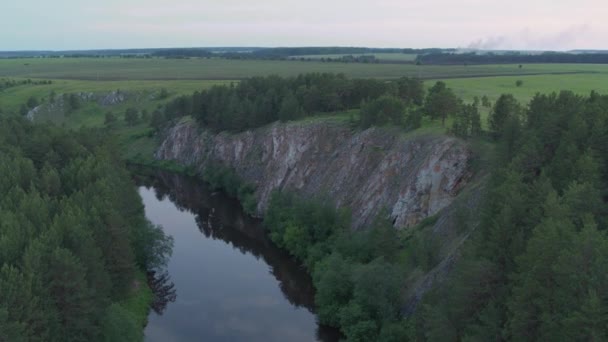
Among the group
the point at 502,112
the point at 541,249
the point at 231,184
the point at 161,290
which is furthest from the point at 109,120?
the point at 541,249

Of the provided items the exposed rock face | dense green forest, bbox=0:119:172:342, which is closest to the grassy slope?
the exposed rock face

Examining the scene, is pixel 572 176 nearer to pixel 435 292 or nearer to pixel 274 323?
pixel 435 292

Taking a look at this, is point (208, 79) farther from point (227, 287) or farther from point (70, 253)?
point (70, 253)

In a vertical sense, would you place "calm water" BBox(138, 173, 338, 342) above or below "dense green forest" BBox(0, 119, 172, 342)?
below

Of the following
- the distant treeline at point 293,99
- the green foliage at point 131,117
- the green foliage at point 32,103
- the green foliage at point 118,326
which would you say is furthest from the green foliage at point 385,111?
the green foliage at point 32,103

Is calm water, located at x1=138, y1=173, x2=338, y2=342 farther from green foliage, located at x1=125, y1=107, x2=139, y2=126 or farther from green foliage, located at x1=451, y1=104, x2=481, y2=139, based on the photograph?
green foliage, located at x1=125, y1=107, x2=139, y2=126

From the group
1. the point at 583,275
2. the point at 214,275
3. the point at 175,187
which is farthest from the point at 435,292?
the point at 175,187

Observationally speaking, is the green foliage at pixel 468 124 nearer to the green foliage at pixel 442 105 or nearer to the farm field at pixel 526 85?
the green foliage at pixel 442 105
